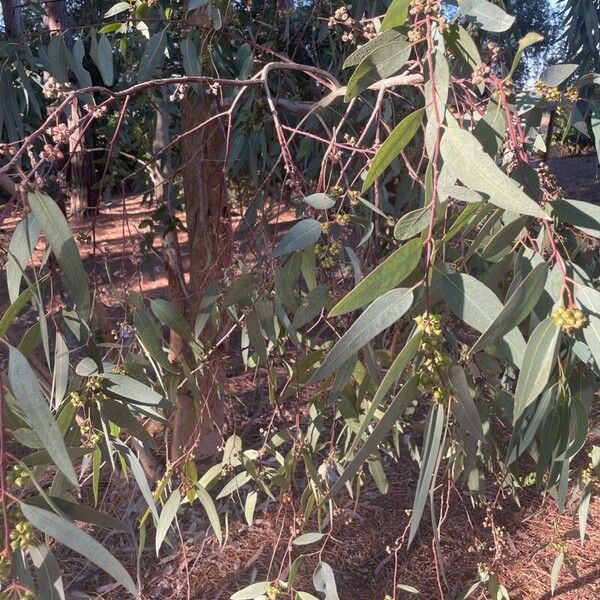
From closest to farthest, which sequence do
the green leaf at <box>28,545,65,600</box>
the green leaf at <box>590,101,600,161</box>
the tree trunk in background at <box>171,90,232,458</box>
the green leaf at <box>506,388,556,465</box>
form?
1. the green leaf at <box>28,545,65,600</box>
2. the green leaf at <box>506,388,556,465</box>
3. the green leaf at <box>590,101,600,161</box>
4. the tree trunk in background at <box>171,90,232,458</box>

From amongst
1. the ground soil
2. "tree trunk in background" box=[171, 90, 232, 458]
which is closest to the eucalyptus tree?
"tree trunk in background" box=[171, 90, 232, 458]

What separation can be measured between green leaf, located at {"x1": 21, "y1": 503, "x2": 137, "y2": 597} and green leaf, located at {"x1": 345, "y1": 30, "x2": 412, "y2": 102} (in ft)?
1.74

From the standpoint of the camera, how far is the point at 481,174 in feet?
1.89

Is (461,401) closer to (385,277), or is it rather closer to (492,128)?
(385,277)

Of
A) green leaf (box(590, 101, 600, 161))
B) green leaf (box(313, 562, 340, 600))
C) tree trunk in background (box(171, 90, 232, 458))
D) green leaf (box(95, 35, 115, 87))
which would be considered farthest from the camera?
tree trunk in background (box(171, 90, 232, 458))

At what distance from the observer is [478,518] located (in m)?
2.16

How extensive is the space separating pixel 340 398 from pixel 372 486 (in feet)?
4.18

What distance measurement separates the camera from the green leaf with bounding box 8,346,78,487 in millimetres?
599

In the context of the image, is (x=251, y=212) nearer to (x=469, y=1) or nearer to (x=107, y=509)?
(x=469, y=1)

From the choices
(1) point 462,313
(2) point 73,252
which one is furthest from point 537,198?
(2) point 73,252

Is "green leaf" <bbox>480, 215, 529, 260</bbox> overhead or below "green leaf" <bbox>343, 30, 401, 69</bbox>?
below

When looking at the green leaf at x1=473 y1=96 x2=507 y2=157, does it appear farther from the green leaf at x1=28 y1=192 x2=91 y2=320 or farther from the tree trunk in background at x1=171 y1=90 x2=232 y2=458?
A: the tree trunk in background at x1=171 y1=90 x2=232 y2=458

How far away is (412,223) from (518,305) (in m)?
0.13

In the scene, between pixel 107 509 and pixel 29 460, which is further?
pixel 107 509
